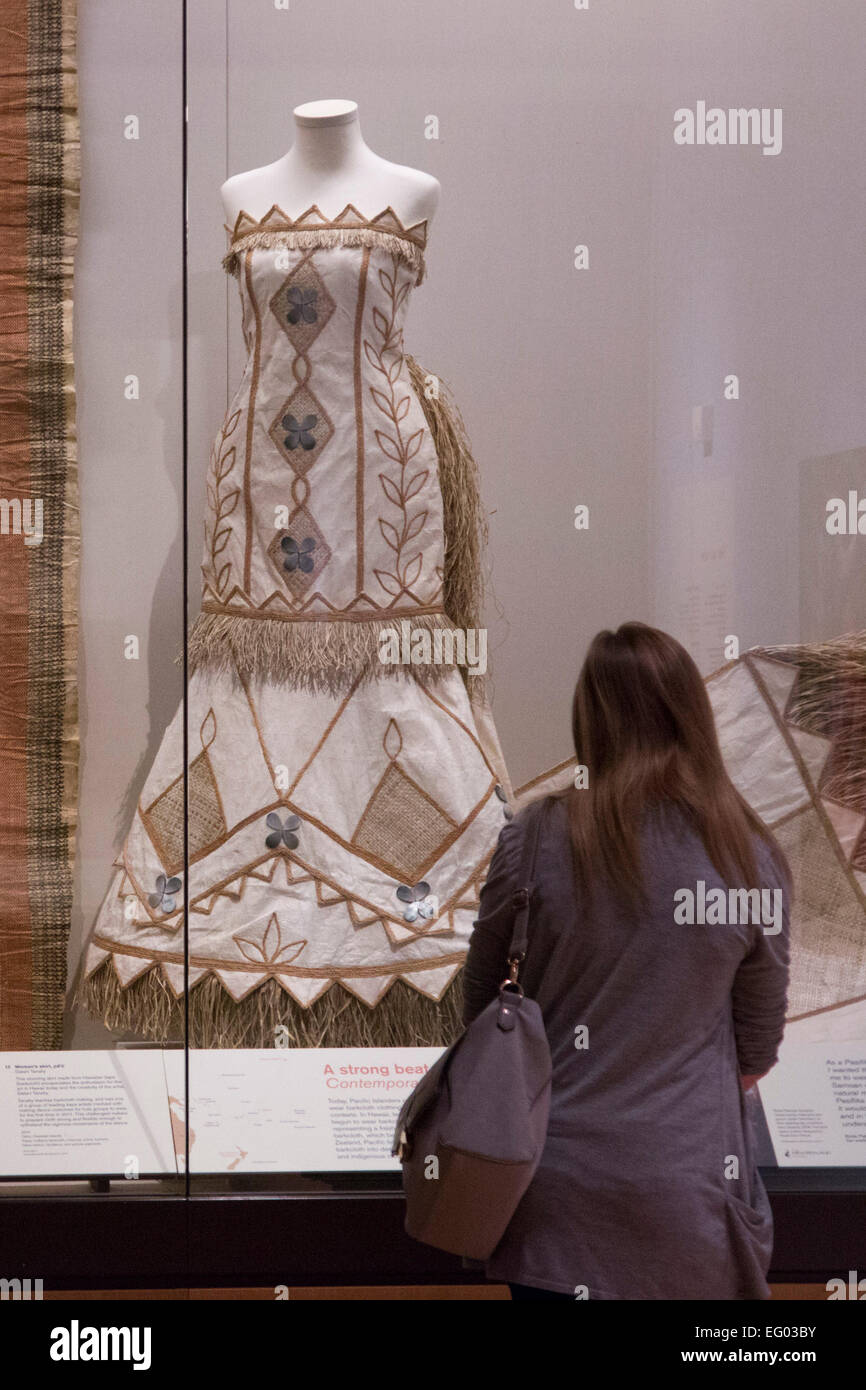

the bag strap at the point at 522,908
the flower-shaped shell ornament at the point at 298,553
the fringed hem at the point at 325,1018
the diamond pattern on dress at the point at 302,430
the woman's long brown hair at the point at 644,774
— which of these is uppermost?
the diamond pattern on dress at the point at 302,430

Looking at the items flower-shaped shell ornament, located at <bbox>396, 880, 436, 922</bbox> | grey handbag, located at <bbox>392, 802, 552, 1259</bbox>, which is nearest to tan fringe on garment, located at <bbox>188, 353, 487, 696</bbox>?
flower-shaped shell ornament, located at <bbox>396, 880, 436, 922</bbox>

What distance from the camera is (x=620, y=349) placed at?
5.91 feet

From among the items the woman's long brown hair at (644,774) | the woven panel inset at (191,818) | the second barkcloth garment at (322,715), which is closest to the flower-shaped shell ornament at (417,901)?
the second barkcloth garment at (322,715)

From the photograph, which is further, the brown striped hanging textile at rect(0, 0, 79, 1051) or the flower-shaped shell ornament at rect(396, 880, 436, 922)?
the brown striped hanging textile at rect(0, 0, 79, 1051)

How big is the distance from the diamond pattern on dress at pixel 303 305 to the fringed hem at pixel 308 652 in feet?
1.31

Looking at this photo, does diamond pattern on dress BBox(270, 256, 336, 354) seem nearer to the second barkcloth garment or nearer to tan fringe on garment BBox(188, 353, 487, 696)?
the second barkcloth garment

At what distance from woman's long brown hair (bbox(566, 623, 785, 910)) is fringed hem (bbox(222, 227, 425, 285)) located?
0.72 metres

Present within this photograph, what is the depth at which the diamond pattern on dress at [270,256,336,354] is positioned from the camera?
1928mm

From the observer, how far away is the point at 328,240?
1.93 meters

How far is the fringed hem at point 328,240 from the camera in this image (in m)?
1.91

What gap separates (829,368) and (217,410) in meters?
A: 0.85

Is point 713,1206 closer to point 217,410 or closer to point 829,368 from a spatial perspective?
point 829,368

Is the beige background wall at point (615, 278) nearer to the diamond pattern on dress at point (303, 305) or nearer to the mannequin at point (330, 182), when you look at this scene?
the mannequin at point (330, 182)

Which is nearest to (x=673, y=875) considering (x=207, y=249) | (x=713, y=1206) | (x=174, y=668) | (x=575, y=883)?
(x=575, y=883)
